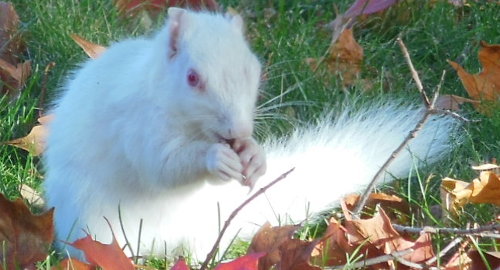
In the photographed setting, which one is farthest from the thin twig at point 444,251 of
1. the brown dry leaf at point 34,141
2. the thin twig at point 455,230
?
the brown dry leaf at point 34,141

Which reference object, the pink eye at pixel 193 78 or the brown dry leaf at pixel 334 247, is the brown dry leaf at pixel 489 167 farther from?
the pink eye at pixel 193 78

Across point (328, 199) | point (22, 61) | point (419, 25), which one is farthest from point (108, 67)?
point (419, 25)

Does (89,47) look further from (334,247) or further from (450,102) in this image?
(334,247)

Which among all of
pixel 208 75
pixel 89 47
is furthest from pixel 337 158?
pixel 89 47

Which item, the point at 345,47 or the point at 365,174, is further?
the point at 345,47

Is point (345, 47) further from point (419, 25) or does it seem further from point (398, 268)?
point (398, 268)

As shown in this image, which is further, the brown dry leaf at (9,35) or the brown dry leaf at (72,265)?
the brown dry leaf at (9,35)

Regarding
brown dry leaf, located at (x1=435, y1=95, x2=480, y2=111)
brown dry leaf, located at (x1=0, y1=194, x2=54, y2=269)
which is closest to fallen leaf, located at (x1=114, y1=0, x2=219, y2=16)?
brown dry leaf, located at (x1=435, y1=95, x2=480, y2=111)
